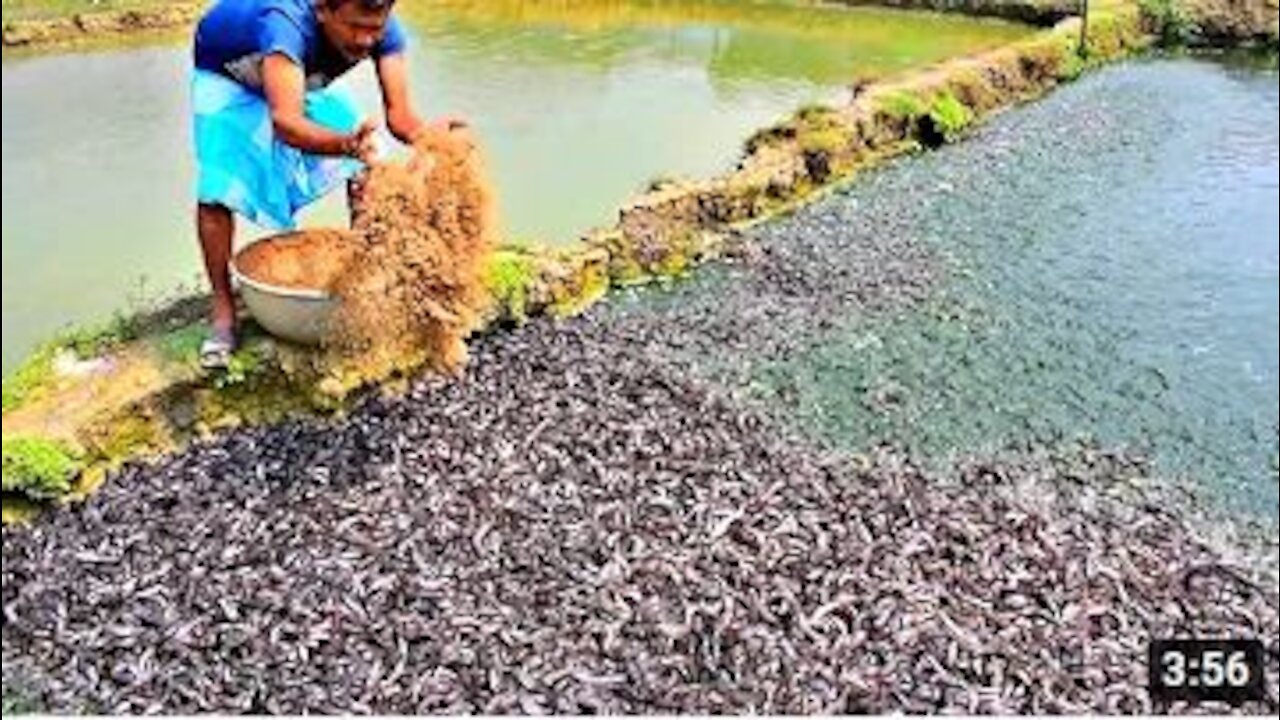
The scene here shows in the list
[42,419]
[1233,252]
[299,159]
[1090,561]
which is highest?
[299,159]

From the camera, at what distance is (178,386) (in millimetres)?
4016

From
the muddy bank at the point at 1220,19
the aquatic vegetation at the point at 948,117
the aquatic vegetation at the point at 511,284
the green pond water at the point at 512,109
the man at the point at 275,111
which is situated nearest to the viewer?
the man at the point at 275,111

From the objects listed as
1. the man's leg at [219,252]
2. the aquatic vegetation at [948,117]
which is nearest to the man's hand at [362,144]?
the man's leg at [219,252]

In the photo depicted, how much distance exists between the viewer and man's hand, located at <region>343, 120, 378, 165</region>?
12.0ft

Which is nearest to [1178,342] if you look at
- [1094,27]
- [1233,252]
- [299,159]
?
[1233,252]

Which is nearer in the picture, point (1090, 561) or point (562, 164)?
point (1090, 561)

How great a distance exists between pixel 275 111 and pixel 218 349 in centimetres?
71

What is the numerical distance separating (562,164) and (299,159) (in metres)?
2.77

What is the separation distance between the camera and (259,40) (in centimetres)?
378

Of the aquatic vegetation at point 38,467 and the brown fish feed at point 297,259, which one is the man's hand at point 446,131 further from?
the aquatic vegetation at point 38,467

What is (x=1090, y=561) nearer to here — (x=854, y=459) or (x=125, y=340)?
(x=854, y=459)

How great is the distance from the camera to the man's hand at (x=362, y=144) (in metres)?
3.66

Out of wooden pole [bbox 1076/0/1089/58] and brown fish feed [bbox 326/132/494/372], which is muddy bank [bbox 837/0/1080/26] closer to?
wooden pole [bbox 1076/0/1089/58]
